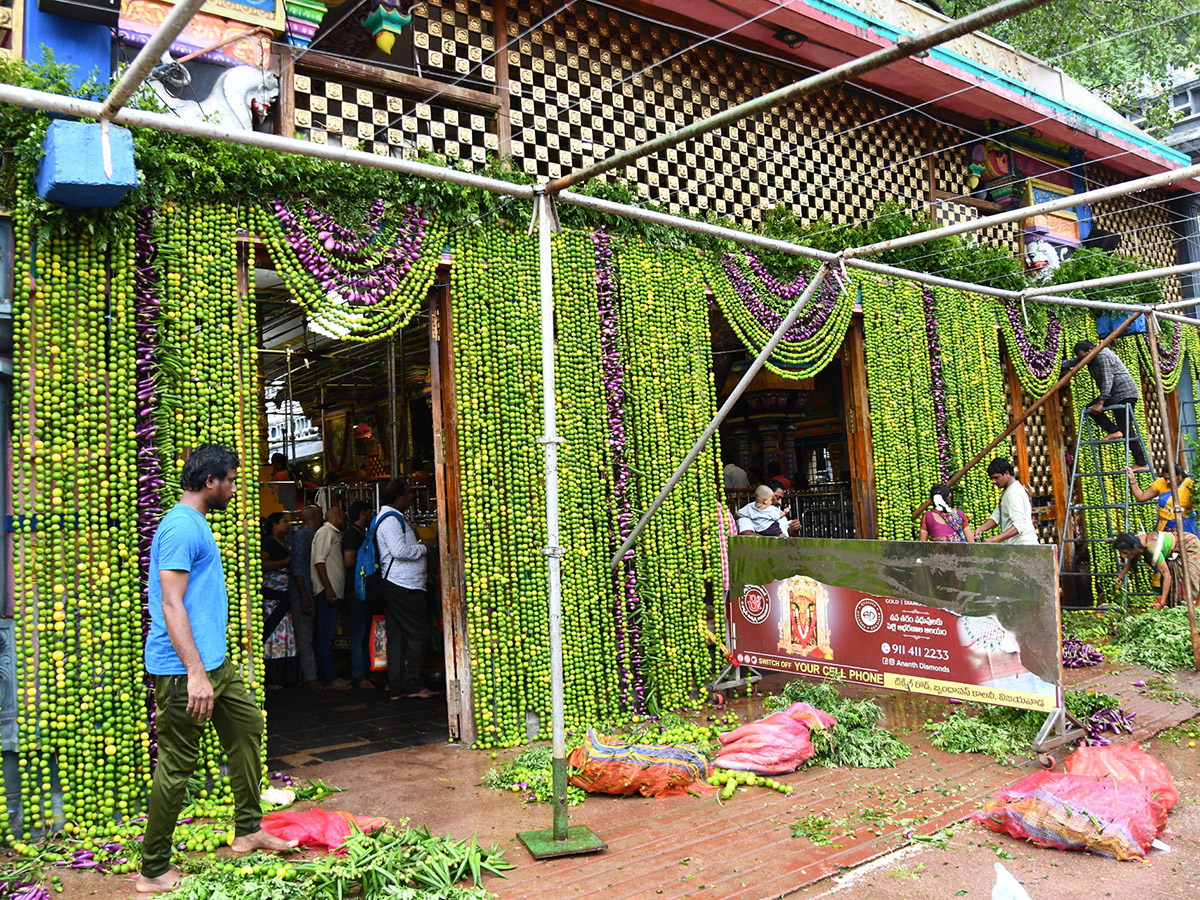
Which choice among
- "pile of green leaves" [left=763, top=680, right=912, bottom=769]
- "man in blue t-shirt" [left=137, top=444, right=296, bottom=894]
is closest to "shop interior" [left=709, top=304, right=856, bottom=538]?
"pile of green leaves" [left=763, top=680, right=912, bottom=769]

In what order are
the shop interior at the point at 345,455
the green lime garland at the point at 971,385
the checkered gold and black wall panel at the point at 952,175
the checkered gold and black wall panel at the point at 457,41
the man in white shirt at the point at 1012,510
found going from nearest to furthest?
1. the checkered gold and black wall panel at the point at 457,41
2. the shop interior at the point at 345,455
3. the man in white shirt at the point at 1012,510
4. the green lime garland at the point at 971,385
5. the checkered gold and black wall panel at the point at 952,175

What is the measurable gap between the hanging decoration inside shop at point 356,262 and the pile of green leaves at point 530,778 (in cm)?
289

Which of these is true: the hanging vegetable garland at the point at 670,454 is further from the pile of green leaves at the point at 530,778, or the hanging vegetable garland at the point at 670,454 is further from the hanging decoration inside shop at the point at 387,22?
the hanging decoration inside shop at the point at 387,22

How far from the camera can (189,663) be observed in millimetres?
4129

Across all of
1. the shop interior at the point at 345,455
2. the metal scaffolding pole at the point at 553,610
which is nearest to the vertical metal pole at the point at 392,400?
the shop interior at the point at 345,455

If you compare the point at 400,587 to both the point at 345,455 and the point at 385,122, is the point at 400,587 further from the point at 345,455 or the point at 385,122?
the point at 345,455

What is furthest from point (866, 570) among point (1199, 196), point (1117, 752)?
point (1199, 196)

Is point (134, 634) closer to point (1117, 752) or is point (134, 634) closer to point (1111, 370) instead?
point (1117, 752)

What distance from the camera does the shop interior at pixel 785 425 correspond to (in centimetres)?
1238

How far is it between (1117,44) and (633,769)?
17.9m

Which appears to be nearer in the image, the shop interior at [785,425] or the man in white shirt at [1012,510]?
the man in white shirt at [1012,510]

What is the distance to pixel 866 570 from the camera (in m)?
6.84

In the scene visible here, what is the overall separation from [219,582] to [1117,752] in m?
4.85

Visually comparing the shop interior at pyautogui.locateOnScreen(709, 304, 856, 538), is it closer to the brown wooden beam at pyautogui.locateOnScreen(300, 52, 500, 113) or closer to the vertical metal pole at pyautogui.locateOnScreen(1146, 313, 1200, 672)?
the vertical metal pole at pyautogui.locateOnScreen(1146, 313, 1200, 672)
